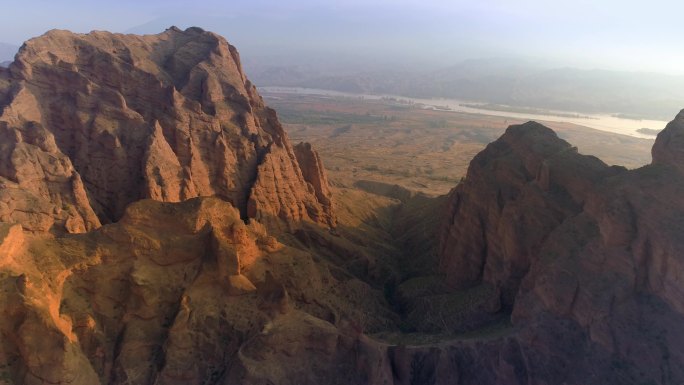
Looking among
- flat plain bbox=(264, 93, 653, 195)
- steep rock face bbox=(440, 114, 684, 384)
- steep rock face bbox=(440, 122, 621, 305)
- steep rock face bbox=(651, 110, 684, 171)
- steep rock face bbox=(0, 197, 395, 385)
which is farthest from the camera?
flat plain bbox=(264, 93, 653, 195)

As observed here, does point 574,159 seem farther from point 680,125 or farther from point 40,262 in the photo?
point 40,262

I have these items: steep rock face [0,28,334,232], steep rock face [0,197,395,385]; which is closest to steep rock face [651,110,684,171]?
steep rock face [0,197,395,385]

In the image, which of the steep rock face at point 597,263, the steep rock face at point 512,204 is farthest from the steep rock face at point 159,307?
the steep rock face at point 512,204

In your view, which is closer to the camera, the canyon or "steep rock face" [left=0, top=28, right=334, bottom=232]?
the canyon

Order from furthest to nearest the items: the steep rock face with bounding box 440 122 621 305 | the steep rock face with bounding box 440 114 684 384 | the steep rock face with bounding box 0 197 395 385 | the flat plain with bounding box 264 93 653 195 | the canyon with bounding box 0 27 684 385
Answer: the flat plain with bounding box 264 93 653 195 < the steep rock face with bounding box 440 122 621 305 < the canyon with bounding box 0 27 684 385 < the steep rock face with bounding box 440 114 684 384 < the steep rock face with bounding box 0 197 395 385

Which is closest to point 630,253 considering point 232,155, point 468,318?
point 468,318

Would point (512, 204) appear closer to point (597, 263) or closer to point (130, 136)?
point (597, 263)

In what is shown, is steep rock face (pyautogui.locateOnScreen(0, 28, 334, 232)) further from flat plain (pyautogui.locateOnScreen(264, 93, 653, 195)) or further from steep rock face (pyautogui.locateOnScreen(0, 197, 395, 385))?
flat plain (pyautogui.locateOnScreen(264, 93, 653, 195))
